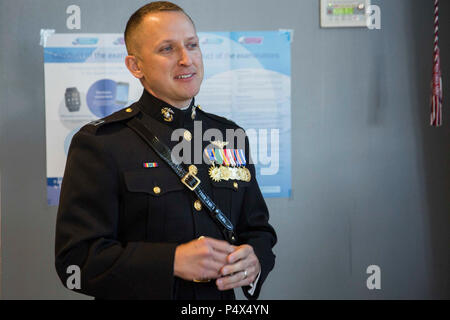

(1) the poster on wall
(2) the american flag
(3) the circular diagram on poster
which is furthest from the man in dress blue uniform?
(2) the american flag

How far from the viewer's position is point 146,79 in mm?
1202

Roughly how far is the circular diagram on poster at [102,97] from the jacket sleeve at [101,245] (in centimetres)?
93

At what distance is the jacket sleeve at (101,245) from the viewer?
1.01 m

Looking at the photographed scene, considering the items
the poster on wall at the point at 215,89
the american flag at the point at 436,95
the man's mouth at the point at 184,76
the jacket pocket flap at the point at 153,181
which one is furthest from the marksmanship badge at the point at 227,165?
the american flag at the point at 436,95

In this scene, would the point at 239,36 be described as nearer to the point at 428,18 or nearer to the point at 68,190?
the point at 428,18

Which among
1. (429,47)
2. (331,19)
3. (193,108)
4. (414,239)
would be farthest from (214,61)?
(414,239)

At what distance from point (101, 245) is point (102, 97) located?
111 cm

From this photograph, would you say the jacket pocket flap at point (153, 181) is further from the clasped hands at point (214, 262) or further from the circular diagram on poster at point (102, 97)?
the circular diagram on poster at point (102, 97)

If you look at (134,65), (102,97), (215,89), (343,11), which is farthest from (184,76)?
(343,11)

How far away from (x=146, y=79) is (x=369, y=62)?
1.23 metres

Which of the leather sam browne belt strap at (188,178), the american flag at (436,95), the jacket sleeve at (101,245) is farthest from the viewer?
the american flag at (436,95)

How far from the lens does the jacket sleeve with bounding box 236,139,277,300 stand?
122 cm

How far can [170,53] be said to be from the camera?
1.16 meters

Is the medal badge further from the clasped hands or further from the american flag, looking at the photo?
the american flag
